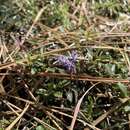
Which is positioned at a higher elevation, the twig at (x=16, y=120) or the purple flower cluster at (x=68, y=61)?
the purple flower cluster at (x=68, y=61)

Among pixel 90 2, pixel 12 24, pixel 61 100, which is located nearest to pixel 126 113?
pixel 61 100

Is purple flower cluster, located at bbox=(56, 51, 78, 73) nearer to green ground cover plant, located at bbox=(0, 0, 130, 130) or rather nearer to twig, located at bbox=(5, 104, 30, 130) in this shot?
green ground cover plant, located at bbox=(0, 0, 130, 130)

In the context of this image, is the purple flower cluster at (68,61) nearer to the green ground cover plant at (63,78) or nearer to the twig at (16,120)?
the green ground cover plant at (63,78)

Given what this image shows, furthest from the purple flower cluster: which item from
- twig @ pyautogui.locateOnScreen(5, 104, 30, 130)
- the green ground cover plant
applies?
twig @ pyautogui.locateOnScreen(5, 104, 30, 130)

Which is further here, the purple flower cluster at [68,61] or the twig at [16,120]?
the purple flower cluster at [68,61]

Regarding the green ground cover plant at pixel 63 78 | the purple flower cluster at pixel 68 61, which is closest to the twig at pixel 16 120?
the green ground cover plant at pixel 63 78

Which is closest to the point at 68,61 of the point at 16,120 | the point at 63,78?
the point at 63,78

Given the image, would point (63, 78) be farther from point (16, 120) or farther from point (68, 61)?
point (16, 120)

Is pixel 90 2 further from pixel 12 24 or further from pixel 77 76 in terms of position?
pixel 77 76
